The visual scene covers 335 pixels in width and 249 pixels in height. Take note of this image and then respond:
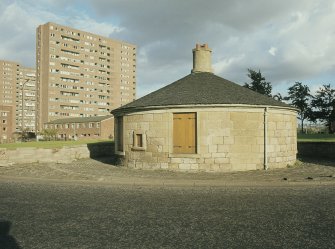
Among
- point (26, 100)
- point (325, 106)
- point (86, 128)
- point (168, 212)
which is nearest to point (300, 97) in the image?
point (325, 106)

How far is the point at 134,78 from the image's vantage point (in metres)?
135

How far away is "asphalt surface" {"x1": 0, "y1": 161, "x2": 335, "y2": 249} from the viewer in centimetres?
616

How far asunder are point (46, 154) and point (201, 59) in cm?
1162

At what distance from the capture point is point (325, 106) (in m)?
70.4

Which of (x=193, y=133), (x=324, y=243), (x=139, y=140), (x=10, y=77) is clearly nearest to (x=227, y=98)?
(x=193, y=133)

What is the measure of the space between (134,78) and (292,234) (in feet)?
431

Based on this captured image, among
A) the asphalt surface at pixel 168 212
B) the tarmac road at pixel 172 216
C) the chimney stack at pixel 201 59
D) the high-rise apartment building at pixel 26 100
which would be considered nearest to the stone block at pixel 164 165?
the asphalt surface at pixel 168 212

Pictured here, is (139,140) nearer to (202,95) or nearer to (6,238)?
(202,95)

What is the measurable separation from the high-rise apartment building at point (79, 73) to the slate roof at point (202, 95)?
99051 millimetres

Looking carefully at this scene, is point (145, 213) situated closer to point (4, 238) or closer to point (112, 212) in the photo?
point (112, 212)

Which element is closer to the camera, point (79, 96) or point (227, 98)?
point (227, 98)

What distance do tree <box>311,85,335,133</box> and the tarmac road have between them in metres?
61.0

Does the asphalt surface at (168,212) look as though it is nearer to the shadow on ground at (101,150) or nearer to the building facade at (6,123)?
the shadow on ground at (101,150)

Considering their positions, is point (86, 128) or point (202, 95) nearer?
point (202, 95)
